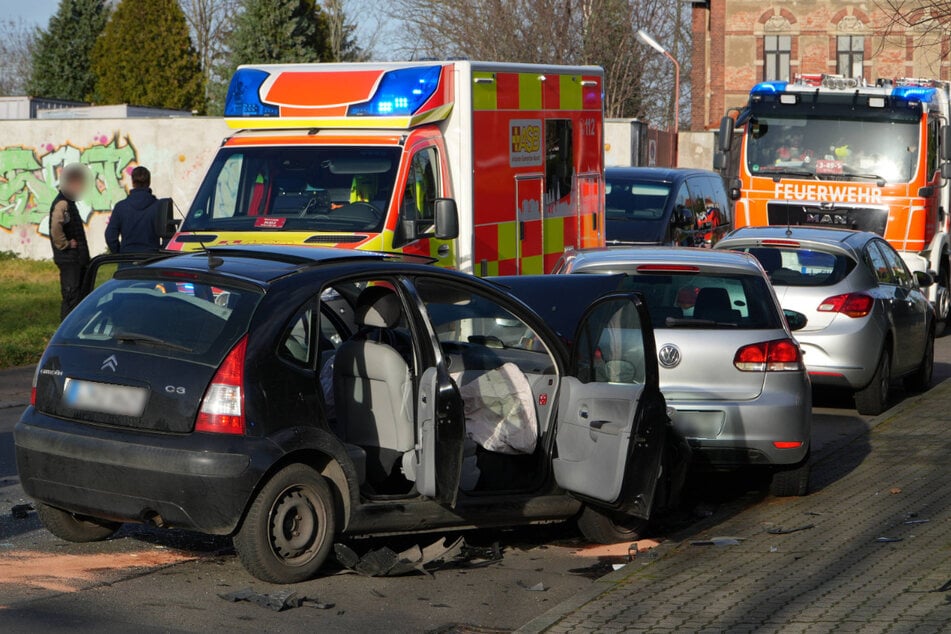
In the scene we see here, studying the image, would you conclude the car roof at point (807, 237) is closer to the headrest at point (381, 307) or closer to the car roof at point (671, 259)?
the car roof at point (671, 259)

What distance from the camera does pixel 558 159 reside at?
13.7 meters

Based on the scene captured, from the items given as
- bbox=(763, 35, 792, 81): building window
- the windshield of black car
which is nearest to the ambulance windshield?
the windshield of black car

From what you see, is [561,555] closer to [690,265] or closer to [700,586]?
[700,586]

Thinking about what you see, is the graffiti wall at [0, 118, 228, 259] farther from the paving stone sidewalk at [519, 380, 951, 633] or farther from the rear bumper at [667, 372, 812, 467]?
the rear bumper at [667, 372, 812, 467]

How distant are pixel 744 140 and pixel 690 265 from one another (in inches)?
417

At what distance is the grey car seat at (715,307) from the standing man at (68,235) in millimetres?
8189

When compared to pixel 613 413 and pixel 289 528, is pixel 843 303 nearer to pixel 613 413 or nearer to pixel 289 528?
pixel 613 413

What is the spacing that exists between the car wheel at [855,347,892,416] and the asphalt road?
4242 millimetres

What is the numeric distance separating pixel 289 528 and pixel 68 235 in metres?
9.51

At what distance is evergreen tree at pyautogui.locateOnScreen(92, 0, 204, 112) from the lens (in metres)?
53.7

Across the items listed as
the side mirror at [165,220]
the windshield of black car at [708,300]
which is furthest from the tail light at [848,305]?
the side mirror at [165,220]

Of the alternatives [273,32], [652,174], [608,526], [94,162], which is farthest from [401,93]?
[273,32]

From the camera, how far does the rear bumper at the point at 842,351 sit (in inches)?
442

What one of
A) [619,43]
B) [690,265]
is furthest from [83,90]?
[690,265]
